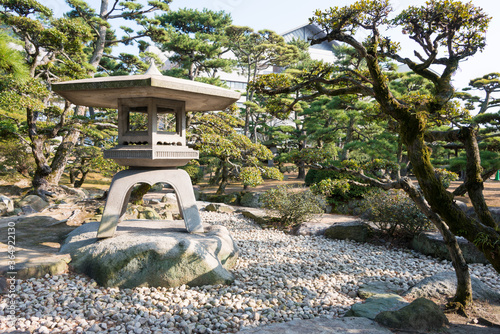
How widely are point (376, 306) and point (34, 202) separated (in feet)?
31.2

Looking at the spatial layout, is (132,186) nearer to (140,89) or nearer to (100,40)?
(140,89)

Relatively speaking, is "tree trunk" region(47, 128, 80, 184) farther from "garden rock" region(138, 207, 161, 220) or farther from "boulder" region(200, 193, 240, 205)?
"boulder" region(200, 193, 240, 205)

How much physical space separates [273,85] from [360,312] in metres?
3.36

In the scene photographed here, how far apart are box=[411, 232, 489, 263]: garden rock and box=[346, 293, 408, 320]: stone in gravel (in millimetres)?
2622

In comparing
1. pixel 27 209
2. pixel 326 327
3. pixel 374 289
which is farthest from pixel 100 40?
pixel 326 327

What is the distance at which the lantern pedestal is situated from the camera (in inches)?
184

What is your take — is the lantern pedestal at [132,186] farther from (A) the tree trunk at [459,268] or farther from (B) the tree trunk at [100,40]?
(B) the tree trunk at [100,40]

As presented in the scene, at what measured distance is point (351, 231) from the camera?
6918 millimetres

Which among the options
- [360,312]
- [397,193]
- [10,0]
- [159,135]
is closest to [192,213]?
[159,135]

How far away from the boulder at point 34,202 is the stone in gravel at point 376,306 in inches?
354

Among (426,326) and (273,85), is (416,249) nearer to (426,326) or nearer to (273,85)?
(426,326)

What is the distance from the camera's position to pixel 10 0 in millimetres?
7980

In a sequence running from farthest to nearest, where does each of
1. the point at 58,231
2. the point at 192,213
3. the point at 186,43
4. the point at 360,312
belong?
the point at 186,43
the point at 58,231
the point at 192,213
the point at 360,312

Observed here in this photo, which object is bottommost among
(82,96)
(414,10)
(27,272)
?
(27,272)
